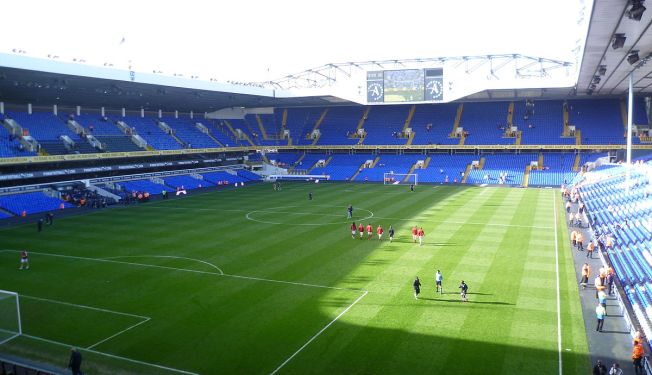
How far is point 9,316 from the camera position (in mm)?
16469

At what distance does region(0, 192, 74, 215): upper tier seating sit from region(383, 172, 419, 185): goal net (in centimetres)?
3490

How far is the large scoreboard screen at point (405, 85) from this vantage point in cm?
5622

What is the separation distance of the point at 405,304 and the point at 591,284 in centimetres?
812

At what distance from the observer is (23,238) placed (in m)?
30.8

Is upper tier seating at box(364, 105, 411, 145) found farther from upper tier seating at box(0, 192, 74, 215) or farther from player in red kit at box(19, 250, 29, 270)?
player in red kit at box(19, 250, 29, 270)

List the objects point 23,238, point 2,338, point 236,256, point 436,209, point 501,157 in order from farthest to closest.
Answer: point 501,157, point 436,209, point 23,238, point 236,256, point 2,338

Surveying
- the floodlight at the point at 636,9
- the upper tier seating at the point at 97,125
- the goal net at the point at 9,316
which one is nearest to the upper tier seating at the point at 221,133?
the upper tier seating at the point at 97,125

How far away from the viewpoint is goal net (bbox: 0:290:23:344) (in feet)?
52.9

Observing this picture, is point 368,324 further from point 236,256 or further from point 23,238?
point 23,238

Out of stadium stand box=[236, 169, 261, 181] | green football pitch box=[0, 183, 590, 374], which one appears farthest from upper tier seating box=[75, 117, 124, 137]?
green football pitch box=[0, 183, 590, 374]

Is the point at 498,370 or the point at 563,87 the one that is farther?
the point at 563,87

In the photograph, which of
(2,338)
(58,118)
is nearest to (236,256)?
(2,338)

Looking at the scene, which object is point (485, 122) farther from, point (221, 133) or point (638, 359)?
point (638, 359)

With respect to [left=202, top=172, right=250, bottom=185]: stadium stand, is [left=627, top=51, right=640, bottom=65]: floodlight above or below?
above
